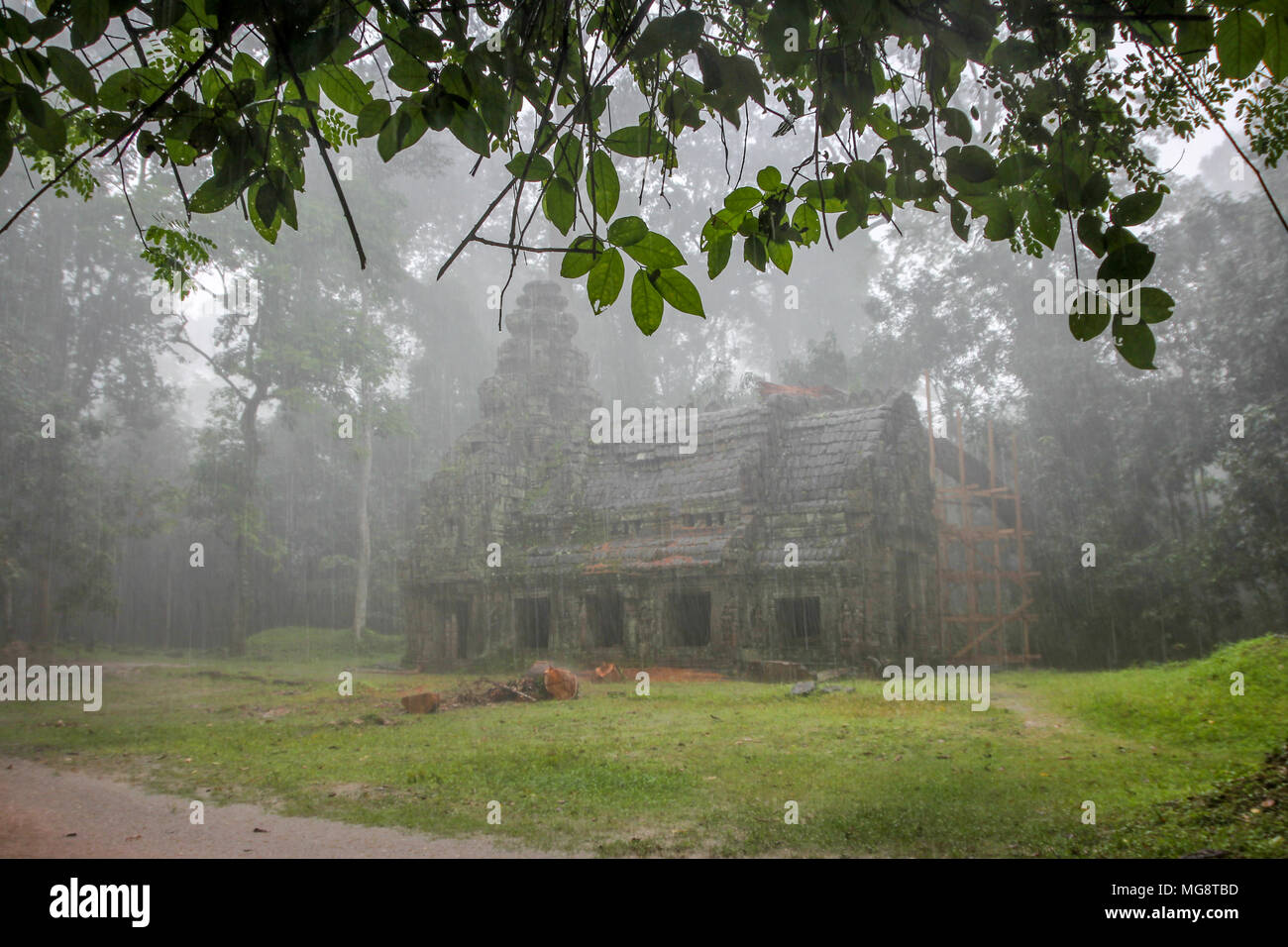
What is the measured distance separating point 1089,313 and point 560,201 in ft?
4.07

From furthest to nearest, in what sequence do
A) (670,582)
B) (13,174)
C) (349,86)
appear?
(13,174)
(670,582)
(349,86)

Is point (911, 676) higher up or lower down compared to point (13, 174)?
lower down

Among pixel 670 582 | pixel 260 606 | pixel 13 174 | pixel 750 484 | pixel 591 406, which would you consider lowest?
pixel 260 606

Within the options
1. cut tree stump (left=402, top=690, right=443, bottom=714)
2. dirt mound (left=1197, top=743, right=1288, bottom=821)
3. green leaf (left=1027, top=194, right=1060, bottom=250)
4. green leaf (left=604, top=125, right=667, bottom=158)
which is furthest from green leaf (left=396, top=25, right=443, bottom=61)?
cut tree stump (left=402, top=690, right=443, bottom=714)

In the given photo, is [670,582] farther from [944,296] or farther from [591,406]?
[944,296]

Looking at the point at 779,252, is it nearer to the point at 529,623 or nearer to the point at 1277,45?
the point at 1277,45

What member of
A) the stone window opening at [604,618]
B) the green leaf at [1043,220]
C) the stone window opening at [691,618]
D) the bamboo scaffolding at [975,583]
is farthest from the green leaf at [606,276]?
the bamboo scaffolding at [975,583]

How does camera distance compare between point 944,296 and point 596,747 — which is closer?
point 596,747

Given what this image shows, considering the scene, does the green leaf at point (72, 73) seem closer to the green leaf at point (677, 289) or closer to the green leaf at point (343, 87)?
the green leaf at point (343, 87)

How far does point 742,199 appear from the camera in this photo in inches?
79.2

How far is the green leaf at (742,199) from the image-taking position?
1973mm

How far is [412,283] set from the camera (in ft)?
121
